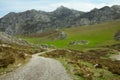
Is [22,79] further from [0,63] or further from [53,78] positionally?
[0,63]

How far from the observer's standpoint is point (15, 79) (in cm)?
2606

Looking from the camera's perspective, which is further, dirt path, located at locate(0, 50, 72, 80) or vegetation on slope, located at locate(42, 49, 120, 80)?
vegetation on slope, located at locate(42, 49, 120, 80)

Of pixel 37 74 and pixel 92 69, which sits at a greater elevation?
pixel 37 74

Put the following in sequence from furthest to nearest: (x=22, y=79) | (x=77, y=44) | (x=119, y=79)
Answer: (x=77, y=44)
(x=119, y=79)
(x=22, y=79)

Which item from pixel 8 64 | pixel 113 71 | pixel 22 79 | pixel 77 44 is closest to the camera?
pixel 22 79

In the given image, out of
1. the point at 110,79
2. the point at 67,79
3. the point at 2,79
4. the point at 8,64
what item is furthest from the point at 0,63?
the point at 110,79

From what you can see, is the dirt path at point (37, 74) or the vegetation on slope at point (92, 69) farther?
the vegetation on slope at point (92, 69)

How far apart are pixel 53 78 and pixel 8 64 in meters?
12.1

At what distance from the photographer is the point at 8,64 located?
123ft

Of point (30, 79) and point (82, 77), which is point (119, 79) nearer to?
point (82, 77)

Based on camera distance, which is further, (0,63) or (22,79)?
(0,63)

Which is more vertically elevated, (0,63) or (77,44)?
(0,63)

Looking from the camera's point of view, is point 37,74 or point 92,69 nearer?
point 37,74

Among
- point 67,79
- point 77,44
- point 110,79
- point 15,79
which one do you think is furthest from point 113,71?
point 77,44
